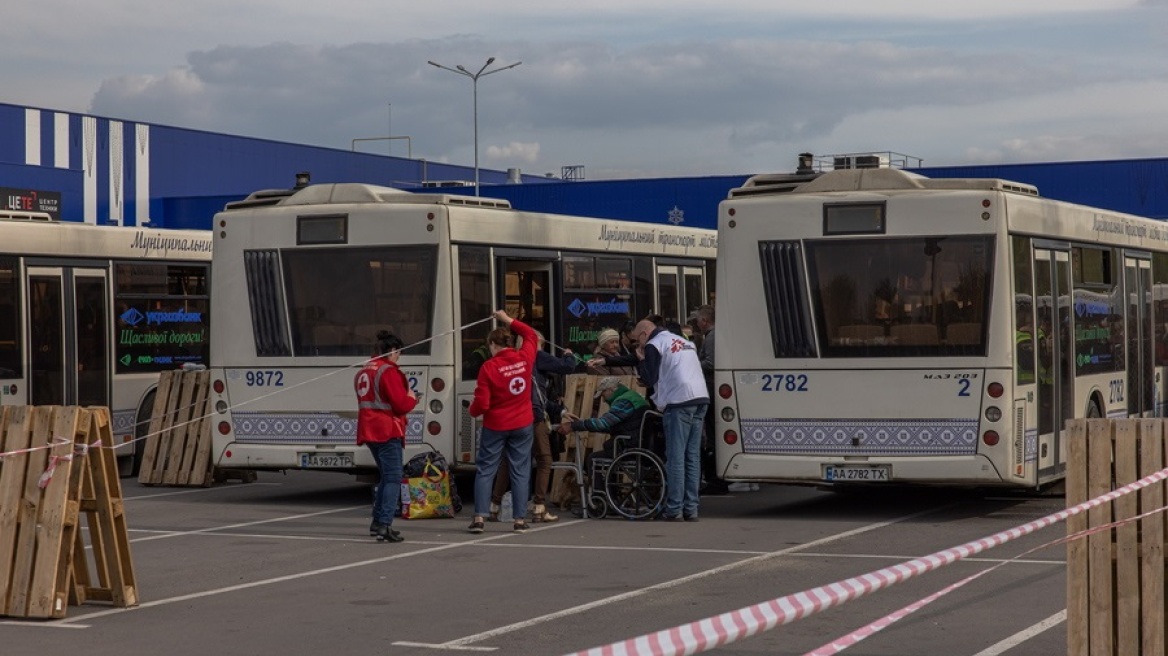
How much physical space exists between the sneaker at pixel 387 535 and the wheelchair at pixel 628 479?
229 cm

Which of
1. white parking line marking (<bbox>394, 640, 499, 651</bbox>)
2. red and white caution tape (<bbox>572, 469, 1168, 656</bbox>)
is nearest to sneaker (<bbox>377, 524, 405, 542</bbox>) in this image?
white parking line marking (<bbox>394, 640, 499, 651</bbox>)

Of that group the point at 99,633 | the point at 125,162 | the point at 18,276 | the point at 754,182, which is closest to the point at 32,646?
the point at 99,633

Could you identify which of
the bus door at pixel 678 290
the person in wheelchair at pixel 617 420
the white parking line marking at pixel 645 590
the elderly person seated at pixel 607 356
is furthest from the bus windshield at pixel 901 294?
the bus door at pixel 678 290

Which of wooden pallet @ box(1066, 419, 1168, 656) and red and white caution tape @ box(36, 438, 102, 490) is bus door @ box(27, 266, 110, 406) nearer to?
red and white caution tape @ box(36, 438, 102, 490)

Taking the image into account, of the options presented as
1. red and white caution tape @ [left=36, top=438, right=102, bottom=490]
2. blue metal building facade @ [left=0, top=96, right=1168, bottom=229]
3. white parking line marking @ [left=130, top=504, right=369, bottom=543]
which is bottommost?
white parking line marking @ [left=130, top=504, right=369, bottom=543]

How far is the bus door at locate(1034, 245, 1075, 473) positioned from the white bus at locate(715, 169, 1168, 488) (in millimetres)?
30

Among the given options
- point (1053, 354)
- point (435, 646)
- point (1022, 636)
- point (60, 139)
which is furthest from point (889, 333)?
point (60, 139)

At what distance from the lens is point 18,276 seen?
18.8m

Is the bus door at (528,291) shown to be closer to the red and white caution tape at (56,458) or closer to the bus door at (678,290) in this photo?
the bus door at (678,290)

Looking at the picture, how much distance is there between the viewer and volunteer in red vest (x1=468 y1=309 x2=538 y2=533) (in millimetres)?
14633

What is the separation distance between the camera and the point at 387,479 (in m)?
14.1

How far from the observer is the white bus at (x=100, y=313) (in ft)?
61.5

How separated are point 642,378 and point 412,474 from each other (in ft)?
7.50

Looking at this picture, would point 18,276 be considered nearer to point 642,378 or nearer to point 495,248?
point 495,248
